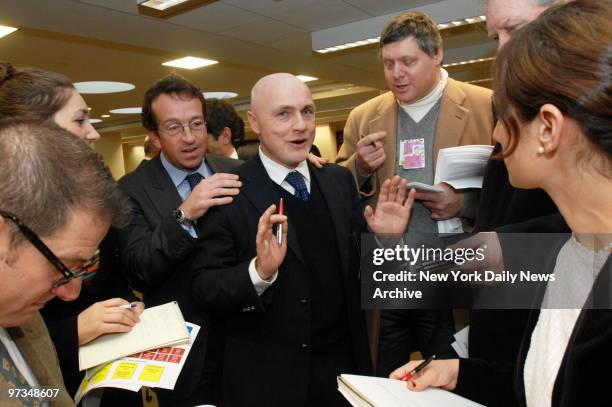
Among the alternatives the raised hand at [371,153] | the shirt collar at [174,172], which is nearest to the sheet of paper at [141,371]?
the shirt collar at [174,172]

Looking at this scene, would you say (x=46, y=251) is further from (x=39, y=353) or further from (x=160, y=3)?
(x=160, y=3)

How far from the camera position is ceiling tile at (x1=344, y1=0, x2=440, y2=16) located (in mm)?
5551

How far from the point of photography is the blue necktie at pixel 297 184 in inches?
76.9

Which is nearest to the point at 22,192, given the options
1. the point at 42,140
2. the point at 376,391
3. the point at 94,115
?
the point at 42,140

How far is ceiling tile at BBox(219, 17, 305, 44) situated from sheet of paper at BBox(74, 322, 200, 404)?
520cm

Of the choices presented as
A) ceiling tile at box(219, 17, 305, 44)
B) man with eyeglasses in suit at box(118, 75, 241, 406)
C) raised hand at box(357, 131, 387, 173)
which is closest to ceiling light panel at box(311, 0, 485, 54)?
ceiling tile at box(219, 17, 305, 44)

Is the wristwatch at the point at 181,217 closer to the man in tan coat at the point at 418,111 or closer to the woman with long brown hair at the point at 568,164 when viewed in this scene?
the man in tan coat at the point at 418,111

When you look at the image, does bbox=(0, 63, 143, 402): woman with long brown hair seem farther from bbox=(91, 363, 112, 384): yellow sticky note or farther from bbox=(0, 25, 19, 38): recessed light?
bbox=(0, 25, 19, 38): recessed light

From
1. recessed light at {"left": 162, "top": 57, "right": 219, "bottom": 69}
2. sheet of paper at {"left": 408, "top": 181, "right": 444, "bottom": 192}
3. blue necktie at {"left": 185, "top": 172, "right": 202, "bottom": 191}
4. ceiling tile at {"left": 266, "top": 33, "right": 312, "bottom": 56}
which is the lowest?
sheet of paper at {"left": 408, "top": 181, "right": 444, "bottom": 192}

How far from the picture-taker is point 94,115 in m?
13.6

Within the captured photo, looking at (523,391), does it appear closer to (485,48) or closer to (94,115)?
(485,48)

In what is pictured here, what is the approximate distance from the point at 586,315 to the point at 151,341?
101 centimetres

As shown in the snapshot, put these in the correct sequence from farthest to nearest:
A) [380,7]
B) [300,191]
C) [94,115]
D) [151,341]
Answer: [94,115], [380,7], [300,191], [151,341]

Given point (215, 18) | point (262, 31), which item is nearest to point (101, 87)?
point (262, 31)
